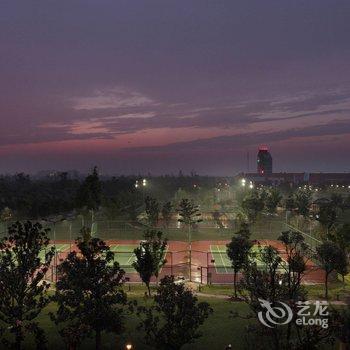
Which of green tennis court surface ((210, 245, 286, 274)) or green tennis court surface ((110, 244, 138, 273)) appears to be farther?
green tennis court surface ((210, 245, 286, 274))

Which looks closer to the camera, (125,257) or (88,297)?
(88,297)

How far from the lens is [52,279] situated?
2838cm

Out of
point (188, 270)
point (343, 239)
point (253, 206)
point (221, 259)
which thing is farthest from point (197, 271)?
point (253, 206)

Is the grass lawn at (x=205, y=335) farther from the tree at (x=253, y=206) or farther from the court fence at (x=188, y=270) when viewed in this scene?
the tree at (x=253, y=206)

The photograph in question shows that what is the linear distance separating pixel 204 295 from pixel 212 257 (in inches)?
562

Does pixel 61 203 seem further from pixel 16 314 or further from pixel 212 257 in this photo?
pixel 16 314

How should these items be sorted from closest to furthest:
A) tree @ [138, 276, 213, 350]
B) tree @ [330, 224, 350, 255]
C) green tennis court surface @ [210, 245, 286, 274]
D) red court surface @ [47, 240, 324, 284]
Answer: tree @ [138, 276, 213, 350] < tree @ [330, 224, 350, 255] < red court surface @ [47, 240, 324, 284] < green tennis court surface @ [210, 245, 286, 274]

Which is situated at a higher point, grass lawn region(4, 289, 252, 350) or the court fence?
grass lawn region(4, 289, 252, 350)

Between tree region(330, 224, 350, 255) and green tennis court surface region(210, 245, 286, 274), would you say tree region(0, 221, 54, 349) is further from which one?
tree region(330, 224, 350, 255)

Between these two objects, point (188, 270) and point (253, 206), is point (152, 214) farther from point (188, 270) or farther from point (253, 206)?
point (188, 270)

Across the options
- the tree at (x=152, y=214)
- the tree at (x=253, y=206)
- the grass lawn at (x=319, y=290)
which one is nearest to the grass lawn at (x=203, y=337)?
the grass lawn at (x=319, y=290)

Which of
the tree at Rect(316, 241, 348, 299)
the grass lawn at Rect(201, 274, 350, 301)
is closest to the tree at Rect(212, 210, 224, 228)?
the grass lawn at Rect(201, 274, 350, 301)

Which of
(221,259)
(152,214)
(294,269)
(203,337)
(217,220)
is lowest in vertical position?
(221,259)

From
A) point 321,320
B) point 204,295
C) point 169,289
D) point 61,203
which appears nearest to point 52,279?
point 204,295
